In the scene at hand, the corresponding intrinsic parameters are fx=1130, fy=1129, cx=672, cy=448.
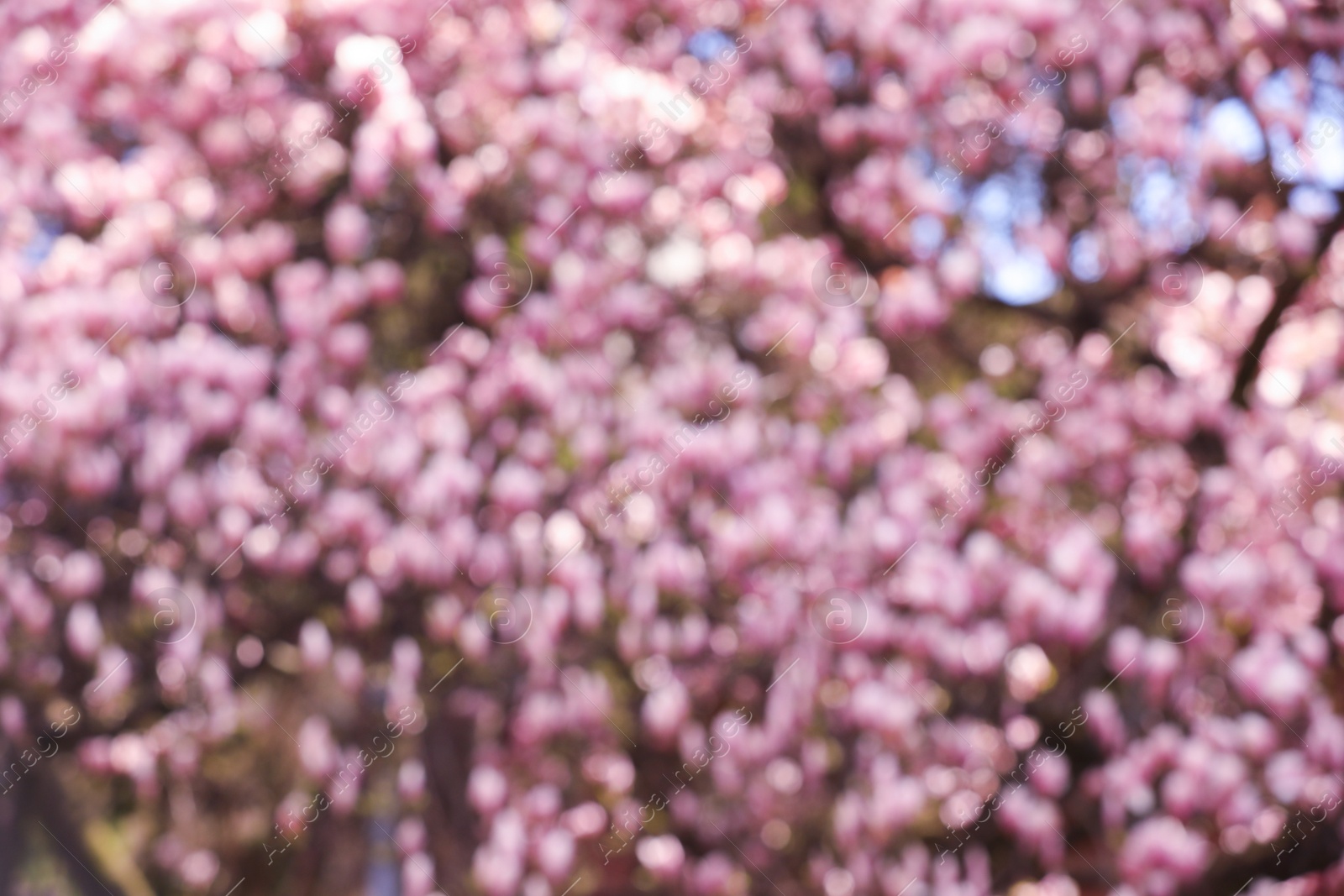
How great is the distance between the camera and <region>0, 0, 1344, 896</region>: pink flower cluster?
3.03m

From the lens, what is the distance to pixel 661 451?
123 inches

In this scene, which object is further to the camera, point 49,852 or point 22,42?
point 49,852

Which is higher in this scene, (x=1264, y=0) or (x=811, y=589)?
(x=1264, y=0)

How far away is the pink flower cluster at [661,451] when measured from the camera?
3029 mm

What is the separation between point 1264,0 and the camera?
129 inches

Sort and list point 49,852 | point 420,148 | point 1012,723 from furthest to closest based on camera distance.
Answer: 1. point 49,852
2. point 420,148
3. point 1012,723

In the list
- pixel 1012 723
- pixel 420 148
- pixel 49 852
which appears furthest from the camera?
pixel 49 852

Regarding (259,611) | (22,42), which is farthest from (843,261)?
(22,42)

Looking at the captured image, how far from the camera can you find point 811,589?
3064mm

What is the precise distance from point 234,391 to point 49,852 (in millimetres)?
1675

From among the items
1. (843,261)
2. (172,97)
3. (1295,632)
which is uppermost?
(172,97)

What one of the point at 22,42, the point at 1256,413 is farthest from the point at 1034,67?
the point at 22,42

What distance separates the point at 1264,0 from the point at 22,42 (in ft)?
11.8

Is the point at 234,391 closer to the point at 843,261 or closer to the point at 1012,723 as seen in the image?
the point at 843,261
